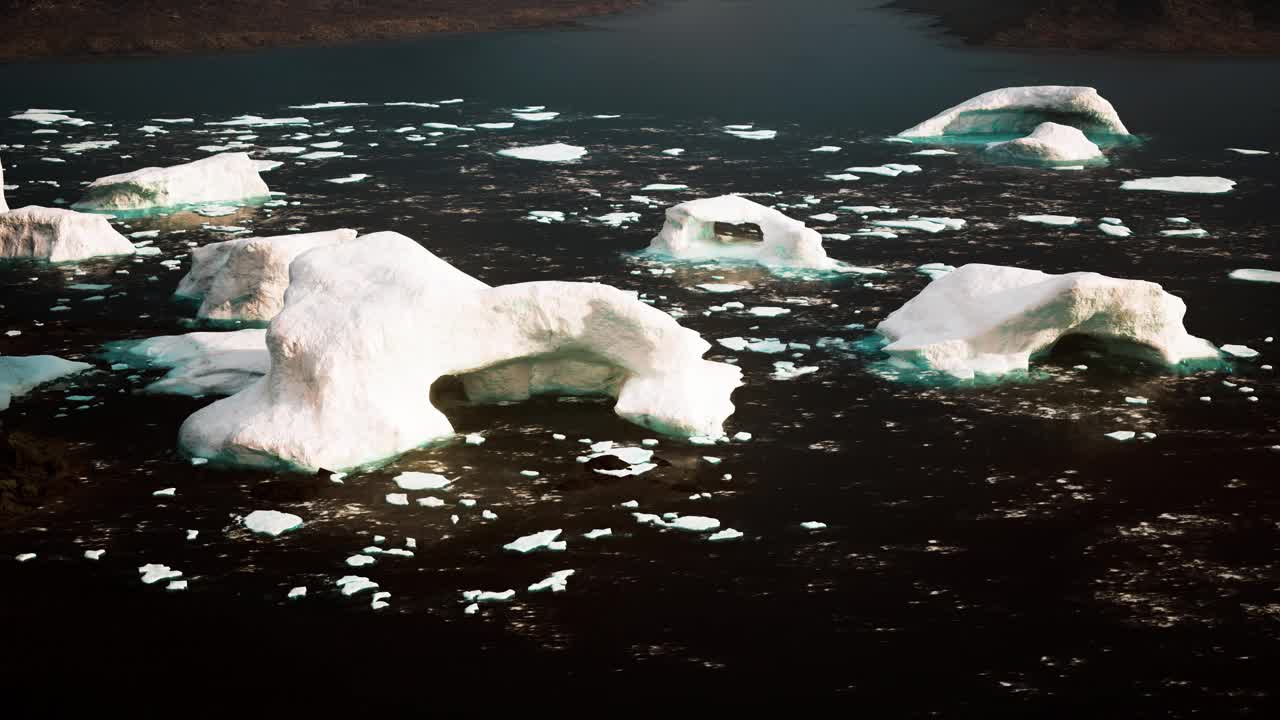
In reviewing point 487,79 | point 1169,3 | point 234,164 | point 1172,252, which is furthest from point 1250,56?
point 234,164

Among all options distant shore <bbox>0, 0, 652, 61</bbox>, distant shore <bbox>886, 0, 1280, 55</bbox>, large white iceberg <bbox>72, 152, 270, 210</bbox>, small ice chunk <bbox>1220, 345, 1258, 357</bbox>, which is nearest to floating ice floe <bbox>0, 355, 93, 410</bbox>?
large white iceberg <bbox>72, 152, 270, 210</bbox>

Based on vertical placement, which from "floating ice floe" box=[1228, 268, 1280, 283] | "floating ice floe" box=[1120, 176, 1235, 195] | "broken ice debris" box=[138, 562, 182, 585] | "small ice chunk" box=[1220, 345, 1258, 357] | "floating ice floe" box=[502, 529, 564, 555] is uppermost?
"floating ice floe" box=[1120, 176, 1235, 195]

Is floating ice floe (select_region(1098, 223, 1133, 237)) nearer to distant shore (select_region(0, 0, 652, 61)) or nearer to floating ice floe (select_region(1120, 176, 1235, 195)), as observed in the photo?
floating ice floe (select_region(1120, 176, 1235, 195))

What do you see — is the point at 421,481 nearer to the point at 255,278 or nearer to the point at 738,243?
the point at 255,278

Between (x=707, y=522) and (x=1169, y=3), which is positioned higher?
(x=1169, y=3)

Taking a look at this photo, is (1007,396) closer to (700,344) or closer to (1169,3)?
(700,344)

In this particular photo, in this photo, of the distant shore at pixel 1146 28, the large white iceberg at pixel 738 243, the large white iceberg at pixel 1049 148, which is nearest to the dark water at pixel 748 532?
the large white iceberg at pixel 738 243

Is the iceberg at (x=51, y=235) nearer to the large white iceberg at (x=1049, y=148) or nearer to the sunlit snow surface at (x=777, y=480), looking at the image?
the sunlit snow surface at (x=777, y=480)
